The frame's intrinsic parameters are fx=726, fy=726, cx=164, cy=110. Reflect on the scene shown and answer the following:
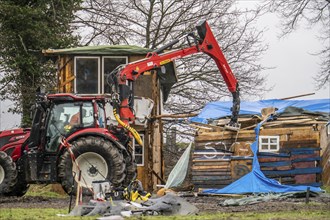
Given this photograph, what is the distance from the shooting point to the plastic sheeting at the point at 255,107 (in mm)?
24625

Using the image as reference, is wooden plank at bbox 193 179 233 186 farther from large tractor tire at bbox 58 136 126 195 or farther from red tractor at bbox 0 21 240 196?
large tractor tire at bbox 58 136 126 195

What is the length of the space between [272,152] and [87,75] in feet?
26.4

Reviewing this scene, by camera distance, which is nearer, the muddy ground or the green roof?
the muddy ground

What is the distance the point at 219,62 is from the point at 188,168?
11.7ft

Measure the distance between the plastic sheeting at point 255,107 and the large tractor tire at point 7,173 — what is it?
775 cm

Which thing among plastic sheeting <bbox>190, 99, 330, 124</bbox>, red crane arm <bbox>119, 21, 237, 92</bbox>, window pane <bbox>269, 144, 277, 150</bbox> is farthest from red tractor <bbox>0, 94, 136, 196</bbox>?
plastic sheeting <bbox>190, 99, 330, 124</bbox>

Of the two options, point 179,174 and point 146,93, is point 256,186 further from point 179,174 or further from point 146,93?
point 146,93

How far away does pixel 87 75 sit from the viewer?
26.1 metres

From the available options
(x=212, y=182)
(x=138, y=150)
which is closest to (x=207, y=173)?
(x=212, y=182)

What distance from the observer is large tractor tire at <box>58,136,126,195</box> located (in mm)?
18016

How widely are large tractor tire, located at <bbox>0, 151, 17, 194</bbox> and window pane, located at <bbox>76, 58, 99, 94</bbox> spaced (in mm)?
8108

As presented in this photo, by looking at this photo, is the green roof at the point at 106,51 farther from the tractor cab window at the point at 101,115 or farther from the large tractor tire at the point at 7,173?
the large tractor tire at the point at 7,173

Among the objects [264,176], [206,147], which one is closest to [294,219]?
[264,176]

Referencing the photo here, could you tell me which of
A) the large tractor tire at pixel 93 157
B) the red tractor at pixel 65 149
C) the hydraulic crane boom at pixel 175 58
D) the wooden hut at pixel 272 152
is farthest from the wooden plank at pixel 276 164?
the large tractor tire at pixel 93 157
